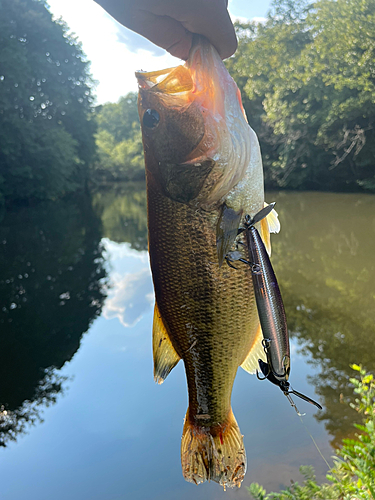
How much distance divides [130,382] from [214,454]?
5940mm

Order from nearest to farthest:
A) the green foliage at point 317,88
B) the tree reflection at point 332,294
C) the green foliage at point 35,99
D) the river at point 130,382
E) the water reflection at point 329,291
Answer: the river at point 130,382
the tree reflection at point 332,294
the water reflection at point 329,291
the green foliage at point 317,88
the green foliage at point 35,99

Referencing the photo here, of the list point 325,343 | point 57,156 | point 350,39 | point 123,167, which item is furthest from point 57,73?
point 325,343

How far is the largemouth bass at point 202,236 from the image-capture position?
4.52 feet

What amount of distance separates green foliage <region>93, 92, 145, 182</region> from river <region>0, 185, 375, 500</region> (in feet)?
118

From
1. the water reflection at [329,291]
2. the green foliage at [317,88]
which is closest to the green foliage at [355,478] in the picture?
the water reflection at [329,291]

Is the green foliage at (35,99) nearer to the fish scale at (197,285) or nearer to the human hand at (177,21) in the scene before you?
the human hand at (177,21)

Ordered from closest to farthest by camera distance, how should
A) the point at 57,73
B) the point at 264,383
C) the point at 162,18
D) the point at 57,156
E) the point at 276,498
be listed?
1. the point at 162,18
2. the point at 276,498
3. the point at 264,383
4. the point at 57,156
5. the point at 57,73

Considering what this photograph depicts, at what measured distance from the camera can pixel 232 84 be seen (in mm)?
1491

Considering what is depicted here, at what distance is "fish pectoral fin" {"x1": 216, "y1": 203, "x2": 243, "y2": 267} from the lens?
1289 millimetres

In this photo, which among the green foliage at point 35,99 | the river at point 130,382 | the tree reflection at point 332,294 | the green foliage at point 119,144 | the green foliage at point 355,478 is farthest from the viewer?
the green foliage at point 119,144

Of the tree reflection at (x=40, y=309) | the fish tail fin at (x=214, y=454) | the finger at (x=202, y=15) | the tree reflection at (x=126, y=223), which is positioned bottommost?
the fish tail fin at (x=214, y=454)

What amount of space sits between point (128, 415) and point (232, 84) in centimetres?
589

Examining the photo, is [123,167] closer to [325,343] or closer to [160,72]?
[325,343]

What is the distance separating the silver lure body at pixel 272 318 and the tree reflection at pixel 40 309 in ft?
20.6
